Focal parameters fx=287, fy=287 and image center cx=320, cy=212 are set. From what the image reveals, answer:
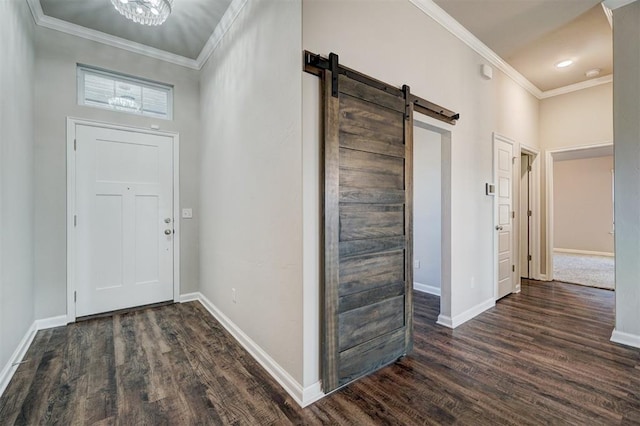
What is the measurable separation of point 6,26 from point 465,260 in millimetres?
4342

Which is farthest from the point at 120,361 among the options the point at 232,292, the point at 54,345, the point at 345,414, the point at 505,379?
the point at 505,379

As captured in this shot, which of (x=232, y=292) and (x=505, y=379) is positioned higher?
(x=232, y=292)

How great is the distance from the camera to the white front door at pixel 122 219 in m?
3.12

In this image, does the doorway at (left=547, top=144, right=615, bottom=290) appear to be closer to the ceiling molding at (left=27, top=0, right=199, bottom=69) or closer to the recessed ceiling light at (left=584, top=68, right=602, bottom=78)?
the recessed ceiling light at (left=584, top=68, right=602, bottom=78)

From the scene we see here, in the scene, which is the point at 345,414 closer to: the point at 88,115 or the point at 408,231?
the point at 408,231

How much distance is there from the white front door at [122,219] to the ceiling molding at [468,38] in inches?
126

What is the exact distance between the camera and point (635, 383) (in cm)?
199

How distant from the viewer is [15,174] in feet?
7.47

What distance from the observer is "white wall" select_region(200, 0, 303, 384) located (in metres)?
1.85

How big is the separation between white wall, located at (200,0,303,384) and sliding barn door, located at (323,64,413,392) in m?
0.21

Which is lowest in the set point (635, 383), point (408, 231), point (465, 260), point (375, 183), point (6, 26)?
point (635, 383)

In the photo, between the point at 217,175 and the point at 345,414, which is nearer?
Result: the point at 345,414

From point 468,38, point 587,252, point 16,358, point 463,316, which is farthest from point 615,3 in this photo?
point 587,252

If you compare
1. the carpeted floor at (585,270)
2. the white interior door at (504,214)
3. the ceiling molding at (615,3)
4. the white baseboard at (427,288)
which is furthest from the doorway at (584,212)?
the ceiling molding at (615,3)
